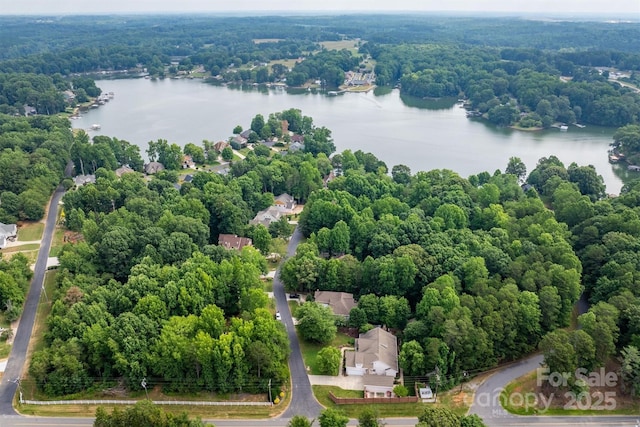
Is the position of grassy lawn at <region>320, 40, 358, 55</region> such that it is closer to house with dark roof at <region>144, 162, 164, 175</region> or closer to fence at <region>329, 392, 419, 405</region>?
house with dark roof at <region>144, 162, 164, 175</region>

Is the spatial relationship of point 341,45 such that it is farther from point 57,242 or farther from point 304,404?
point 304,404

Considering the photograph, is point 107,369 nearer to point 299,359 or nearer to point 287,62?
point 299,359

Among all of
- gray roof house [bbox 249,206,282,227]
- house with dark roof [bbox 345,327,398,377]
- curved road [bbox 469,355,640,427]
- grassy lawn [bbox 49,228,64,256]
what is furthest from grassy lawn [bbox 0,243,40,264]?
curved road [bbox 469,355,640,427]

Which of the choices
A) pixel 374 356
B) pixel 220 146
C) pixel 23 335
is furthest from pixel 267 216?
pixel 220 146

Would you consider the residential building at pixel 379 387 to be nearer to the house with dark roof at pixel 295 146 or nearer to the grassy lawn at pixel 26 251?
the grassy lawn at pixel 26 251

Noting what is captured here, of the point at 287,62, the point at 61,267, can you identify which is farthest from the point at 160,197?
the point at 287,62
